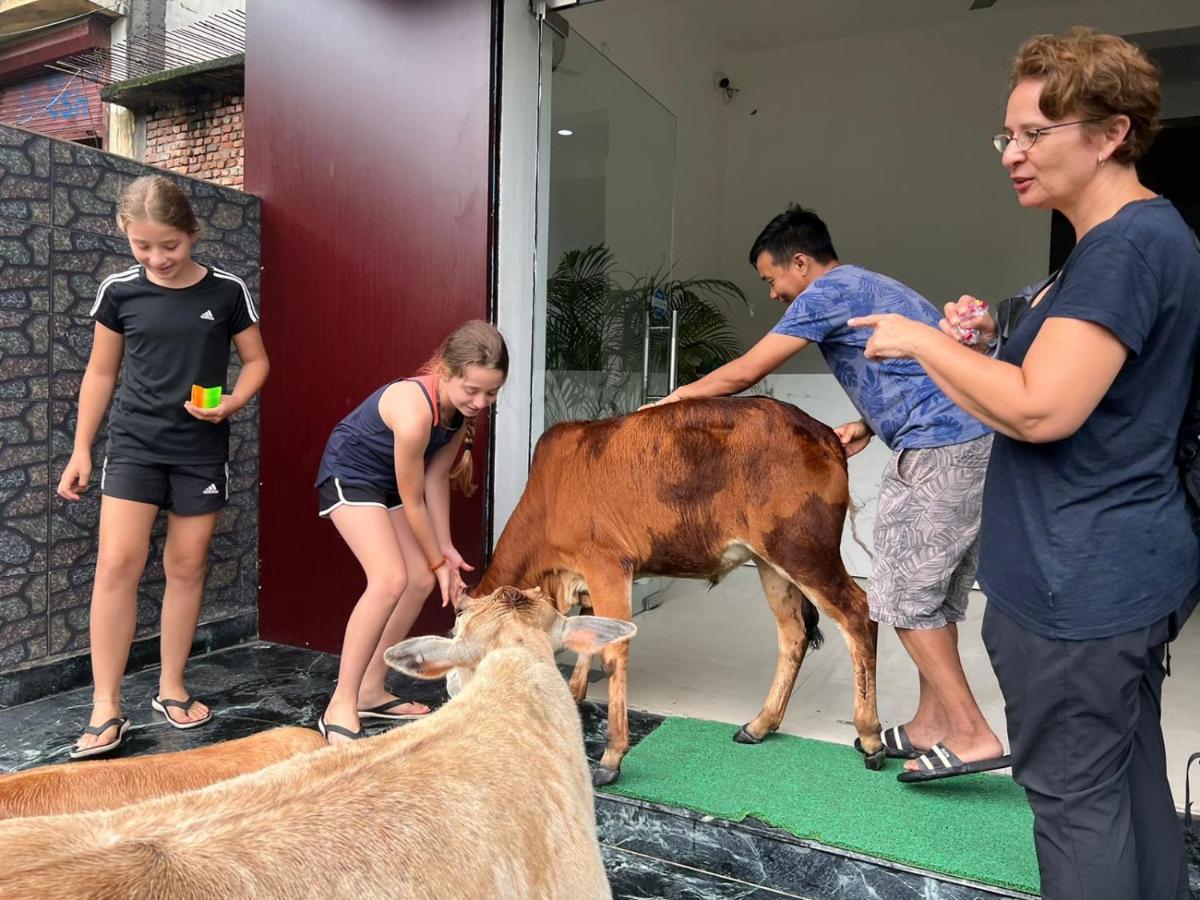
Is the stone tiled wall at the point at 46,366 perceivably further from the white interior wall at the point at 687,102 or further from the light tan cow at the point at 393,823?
the white interior wall at the point at 687,102

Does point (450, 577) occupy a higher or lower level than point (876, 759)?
higher

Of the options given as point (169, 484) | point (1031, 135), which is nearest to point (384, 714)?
point (169, 484)

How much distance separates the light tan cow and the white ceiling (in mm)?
6321

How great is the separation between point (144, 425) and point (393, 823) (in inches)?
99.5

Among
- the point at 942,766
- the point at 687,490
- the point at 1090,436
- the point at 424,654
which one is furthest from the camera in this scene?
the point at 687,490

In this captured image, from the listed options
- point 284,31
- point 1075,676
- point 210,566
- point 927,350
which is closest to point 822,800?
point 1075,676

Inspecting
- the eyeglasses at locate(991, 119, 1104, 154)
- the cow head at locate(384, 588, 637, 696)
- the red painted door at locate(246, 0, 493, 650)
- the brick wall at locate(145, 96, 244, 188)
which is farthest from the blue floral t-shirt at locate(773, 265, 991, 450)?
the brick wall at locate(145, 96, 244, 188)

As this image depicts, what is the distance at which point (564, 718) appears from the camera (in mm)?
1727

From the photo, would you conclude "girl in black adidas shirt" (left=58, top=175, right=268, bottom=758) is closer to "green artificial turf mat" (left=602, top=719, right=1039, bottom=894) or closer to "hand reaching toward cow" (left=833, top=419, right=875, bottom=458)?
"green artificial turf mat" (left=602, top=719, right=1039, bottom=894)

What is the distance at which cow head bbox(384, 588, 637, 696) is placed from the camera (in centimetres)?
183

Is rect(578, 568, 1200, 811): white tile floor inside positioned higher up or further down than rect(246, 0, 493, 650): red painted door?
further down

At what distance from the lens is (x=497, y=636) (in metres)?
1.86

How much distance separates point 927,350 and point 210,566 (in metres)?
3.77

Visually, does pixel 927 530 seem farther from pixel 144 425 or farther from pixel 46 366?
pixel 46 366
